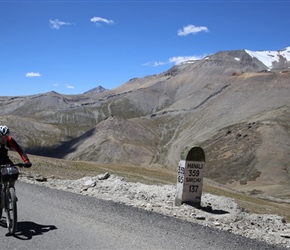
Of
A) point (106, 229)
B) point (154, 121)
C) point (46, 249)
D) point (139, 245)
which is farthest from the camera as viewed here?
point (154, 121)

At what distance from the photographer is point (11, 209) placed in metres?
8.26

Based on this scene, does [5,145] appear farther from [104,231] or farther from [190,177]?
[190,177]

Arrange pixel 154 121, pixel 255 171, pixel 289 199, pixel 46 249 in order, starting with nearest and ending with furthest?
pixel 46 249, pixel 289 199, pixel 255 171, pixel 154 121

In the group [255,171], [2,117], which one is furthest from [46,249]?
[2,117]

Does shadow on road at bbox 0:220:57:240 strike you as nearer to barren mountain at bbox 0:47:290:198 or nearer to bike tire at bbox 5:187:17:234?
bike tire at bbox 5:187:17:234

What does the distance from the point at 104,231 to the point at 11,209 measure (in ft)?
7.22

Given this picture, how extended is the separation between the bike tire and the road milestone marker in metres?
6.79

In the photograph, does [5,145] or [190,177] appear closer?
[5,145]

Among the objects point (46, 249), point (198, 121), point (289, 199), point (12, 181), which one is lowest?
point (289, 199)

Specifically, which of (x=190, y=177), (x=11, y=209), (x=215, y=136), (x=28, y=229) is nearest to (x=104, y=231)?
(x=28, y=229)

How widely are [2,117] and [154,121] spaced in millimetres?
73286

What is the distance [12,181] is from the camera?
8281 millimetres

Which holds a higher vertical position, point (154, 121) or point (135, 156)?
point (154, 121)

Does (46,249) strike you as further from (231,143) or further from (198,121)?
(198,121)
